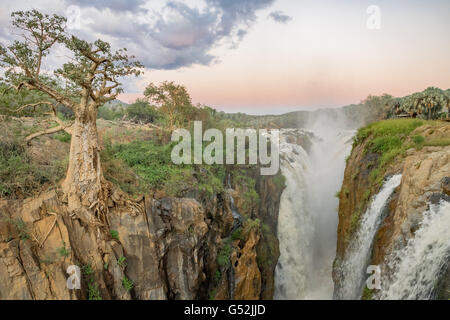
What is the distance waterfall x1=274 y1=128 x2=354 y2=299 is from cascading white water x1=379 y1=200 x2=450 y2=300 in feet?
→ 31.3

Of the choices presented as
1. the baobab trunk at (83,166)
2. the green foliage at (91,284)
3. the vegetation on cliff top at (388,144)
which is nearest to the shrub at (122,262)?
the green foliage at (91,284)

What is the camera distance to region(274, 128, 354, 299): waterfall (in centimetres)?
1513

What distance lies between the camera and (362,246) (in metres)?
8.25

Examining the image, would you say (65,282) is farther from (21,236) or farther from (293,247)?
(293,247)

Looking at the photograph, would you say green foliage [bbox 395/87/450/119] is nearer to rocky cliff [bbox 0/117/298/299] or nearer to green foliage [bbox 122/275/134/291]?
rocky cliff [bbox 0/117/298/299]

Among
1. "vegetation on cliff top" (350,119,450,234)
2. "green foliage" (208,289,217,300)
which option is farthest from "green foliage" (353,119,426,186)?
"green foliage" (208,289,217,300)

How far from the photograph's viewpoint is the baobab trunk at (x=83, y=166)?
20.1 ft

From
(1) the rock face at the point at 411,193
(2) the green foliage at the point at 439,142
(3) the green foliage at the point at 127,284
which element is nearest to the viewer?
(1) the rock face at the point at 411,193

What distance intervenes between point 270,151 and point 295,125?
46.9 m

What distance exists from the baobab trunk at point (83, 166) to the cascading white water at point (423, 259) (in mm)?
8134

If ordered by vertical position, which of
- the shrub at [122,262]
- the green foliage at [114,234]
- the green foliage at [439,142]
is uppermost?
the green foliage at [439,142]

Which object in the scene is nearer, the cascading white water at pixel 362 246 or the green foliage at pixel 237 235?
the cascading white water at pixel 362 246

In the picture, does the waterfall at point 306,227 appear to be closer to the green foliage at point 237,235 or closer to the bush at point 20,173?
the green foliage at point 237,235
